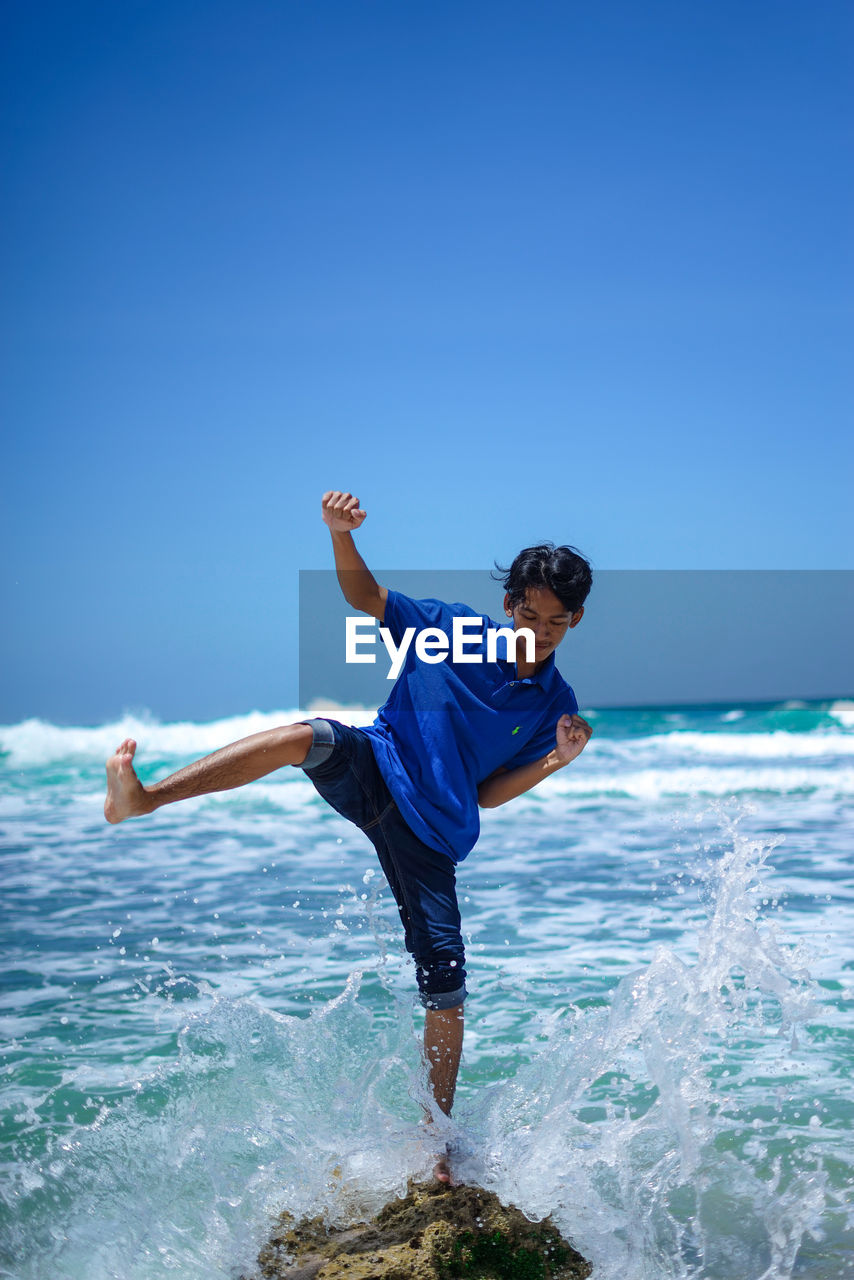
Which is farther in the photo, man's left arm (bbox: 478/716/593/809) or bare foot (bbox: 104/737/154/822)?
man's left arm (bbox: 478/716/593/809)

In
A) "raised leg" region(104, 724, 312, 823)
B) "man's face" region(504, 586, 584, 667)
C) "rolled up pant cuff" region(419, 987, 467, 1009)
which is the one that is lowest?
"rolled up pant cuff" region(419, 987, 467, 1009)

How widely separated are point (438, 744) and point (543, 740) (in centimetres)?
46

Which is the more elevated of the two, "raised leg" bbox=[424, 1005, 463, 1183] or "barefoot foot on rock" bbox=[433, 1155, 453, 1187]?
"raised leg" bbox=[424, 1005, 463, 1183]

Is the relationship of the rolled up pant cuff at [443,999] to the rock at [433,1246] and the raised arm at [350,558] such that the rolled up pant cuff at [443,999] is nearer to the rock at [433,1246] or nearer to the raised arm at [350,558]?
the rock at [433,1246]

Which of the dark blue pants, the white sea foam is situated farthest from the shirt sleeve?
the white sea foam

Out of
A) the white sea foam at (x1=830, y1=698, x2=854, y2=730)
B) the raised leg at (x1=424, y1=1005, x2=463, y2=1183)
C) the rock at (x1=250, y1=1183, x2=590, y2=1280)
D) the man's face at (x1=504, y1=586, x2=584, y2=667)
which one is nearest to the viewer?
the rock at (x1=250, y1=1183, x2=590, y2=1280)

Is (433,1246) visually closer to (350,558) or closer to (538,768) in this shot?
(538,768)

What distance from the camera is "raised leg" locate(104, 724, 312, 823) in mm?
2990

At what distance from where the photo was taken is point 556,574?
3471 mm

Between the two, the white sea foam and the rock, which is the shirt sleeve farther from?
the white sea foam

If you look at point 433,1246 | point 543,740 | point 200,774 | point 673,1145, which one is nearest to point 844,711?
point 673,1145

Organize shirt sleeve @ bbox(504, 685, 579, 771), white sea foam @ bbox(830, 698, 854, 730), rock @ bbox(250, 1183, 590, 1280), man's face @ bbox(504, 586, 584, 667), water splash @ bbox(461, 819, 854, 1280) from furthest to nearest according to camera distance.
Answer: white sea foam @ bbox(830, 698, 854, 730)
shirt sleeve @ bbox(504, 685, 579, 771)
man's face @ bbox(504, 586, 584, 667)
water splash @ bbox(461, 819, 854, 1280)
rock @ bbox(250, 1183, 590, 1280)

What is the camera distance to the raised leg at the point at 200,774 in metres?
2.99

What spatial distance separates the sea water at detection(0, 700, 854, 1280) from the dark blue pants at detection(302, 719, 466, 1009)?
1.06 ft
